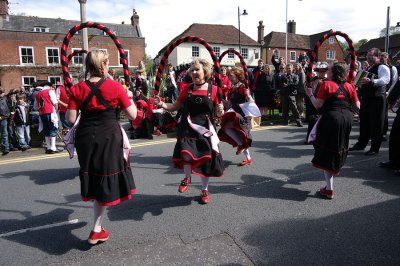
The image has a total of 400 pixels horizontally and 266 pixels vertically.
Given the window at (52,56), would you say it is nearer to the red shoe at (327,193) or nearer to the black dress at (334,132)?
the black dress at (334,132)

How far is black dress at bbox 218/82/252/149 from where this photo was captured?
5.86 meters

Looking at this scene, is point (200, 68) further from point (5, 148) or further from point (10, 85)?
point (10, 85)

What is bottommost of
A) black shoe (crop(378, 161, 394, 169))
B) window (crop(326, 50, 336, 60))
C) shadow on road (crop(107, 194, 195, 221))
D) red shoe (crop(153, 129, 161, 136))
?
shadow on road (crop(107, 194, 195, 221))

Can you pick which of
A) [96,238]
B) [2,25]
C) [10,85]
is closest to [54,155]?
[96,238]

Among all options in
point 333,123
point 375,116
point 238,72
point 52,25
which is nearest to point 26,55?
point 52,25

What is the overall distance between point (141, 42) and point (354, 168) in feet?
114

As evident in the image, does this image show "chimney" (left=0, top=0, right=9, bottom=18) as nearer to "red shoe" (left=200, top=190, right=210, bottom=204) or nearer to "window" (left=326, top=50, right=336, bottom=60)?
Answer: "red shoe" (left=200, top=190, right=210, bottom=204)

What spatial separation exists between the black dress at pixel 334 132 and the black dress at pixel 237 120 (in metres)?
1.72

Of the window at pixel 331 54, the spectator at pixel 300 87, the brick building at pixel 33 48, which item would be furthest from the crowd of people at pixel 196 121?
the window at pixel 331 54

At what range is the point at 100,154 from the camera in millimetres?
3145

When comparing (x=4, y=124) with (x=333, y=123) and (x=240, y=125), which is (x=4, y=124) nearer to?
(x=240, y=125)

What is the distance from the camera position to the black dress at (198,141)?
162 inches

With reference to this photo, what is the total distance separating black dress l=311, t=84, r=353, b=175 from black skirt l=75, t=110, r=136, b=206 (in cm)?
283

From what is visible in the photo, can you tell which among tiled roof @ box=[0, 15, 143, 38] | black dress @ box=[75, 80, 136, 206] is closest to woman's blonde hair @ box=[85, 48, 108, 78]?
black dress @ box=[75, 80, 136, 206]
